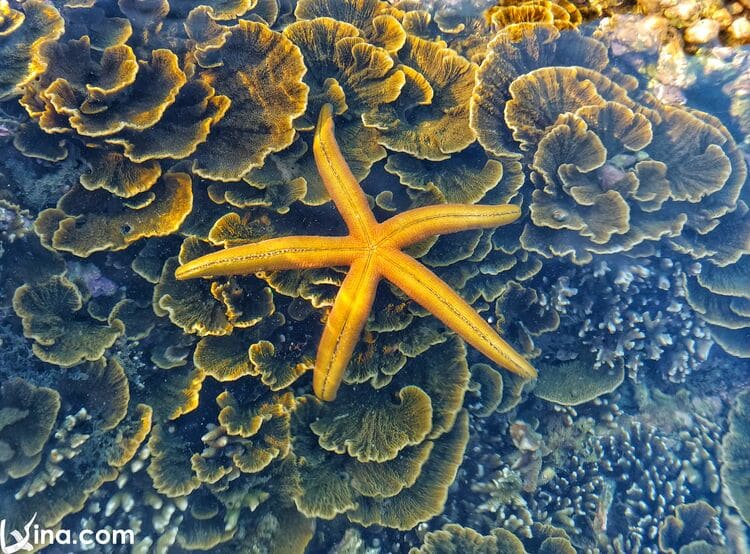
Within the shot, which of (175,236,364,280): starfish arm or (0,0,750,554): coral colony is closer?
(175,236,364,280): starfish arm

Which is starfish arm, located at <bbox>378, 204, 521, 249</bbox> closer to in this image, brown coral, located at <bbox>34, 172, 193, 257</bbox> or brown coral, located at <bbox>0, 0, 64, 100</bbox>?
brown coral, located at <bbox>34, 172, 193, 257</bbox>

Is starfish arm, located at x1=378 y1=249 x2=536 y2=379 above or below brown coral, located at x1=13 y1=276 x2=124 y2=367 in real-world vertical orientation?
above

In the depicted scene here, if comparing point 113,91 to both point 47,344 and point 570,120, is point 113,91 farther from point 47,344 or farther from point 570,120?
point 570,120

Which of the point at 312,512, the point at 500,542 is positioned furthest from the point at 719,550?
the point at 312,512

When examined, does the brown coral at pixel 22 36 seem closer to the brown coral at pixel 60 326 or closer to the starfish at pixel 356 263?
the brown coral at pixel 60 326

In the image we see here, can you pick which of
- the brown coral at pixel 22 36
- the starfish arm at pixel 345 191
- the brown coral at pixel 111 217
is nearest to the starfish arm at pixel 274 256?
the starfish arm at pixel 345 191

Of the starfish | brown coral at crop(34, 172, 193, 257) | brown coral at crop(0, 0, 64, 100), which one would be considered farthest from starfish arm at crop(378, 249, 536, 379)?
brown coral at crop(0, 0, 64, 100)

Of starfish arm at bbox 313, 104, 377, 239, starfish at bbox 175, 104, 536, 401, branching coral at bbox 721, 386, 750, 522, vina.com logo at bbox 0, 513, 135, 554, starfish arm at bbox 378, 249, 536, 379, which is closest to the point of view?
vina.com logo at bbox 0, 513, 135, 554

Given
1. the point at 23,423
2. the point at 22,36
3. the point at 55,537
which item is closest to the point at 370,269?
the point at 23,423
